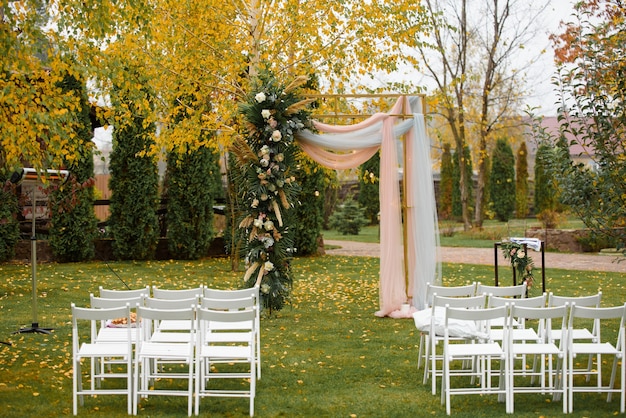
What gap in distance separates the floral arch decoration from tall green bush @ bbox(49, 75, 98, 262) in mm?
6650

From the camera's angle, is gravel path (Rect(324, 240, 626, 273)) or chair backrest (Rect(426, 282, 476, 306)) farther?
gravel path (Rect(324, 240, 626, 273))

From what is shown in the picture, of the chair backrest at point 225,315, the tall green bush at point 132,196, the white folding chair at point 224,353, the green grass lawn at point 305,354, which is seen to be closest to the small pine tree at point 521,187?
the green grass lawn at point 305,354

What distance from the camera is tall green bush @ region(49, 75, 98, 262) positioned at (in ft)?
54.4

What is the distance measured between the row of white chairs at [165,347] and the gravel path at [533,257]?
948 cm

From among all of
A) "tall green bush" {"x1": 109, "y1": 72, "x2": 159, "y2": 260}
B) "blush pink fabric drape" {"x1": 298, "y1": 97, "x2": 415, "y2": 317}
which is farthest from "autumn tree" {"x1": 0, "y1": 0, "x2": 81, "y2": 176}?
"tall green bush" {"x1": 109, "y1": 72, "x2": 159, "y2": 260}

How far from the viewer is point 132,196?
17.5 m

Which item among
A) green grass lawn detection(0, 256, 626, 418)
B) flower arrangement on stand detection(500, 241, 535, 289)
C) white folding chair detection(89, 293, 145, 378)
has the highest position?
flower arrangement on stand detection(500, 241, 535, 289)

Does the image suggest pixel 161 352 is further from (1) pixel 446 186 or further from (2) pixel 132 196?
(1) pixel 446 186

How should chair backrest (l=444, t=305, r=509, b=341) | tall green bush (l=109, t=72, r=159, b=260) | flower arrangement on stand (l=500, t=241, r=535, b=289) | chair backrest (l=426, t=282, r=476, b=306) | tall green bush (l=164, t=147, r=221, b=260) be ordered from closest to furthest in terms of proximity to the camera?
1. chair backrest (l=444, t=305, r=509, b=341)
2. chair backrest (l=426, t=282, r=476, b=306)
3. flower arrangement on stand (l=500, t=241, r=535, b=289)
4. tall green bush (l=109, t=72, r=159, b=260)
5. tall green bush (l=164, t=147, r=221, b=260)

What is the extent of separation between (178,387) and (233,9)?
910cm

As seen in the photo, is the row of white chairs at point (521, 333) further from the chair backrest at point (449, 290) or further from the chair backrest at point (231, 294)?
the chair backrest at point (231, 294)

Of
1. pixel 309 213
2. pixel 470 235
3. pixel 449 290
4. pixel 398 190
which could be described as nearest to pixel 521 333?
pixel 449 290

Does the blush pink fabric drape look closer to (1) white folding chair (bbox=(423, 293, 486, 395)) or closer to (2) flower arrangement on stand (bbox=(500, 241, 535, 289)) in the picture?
(2) flower arrangement on stand (bbox=(500, 241, 535, 289))

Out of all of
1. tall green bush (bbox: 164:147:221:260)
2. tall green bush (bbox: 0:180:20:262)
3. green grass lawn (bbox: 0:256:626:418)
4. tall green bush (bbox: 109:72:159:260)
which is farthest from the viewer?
tall green bush (bbox: 164:147:221:260)
